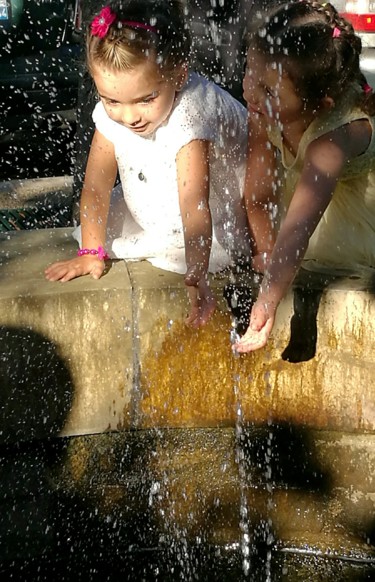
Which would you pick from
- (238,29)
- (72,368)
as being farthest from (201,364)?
(238,29)

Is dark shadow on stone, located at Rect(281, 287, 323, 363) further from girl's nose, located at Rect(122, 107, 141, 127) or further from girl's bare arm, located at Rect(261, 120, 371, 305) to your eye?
girl's nose, located at Rect(122, 107, 141, 127)

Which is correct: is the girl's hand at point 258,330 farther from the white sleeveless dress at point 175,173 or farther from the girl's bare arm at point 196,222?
the white sleeveless dress at point 175,173

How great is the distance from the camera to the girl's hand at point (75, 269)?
10.1 ft

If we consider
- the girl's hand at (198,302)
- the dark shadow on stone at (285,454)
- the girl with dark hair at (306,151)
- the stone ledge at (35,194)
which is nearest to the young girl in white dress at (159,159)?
the girl's hand at (198,302)

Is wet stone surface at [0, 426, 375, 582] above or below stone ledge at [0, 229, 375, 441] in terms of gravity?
below

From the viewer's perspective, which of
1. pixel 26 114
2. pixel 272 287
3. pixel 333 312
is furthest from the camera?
pixel 26 114

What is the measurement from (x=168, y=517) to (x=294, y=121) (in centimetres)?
136

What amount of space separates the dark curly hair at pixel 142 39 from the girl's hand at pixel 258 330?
89cm

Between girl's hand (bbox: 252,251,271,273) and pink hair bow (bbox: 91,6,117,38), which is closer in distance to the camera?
pink hair bow (bbox: 91,6,117,38)

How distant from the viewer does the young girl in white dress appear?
3.03 metres

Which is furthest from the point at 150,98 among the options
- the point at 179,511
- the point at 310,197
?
the point at 179,511

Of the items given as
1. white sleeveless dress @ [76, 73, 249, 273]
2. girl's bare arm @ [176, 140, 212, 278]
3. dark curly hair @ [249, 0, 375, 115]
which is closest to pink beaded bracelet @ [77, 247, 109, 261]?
white sleeveless dress @ [76, 73, 249, 273]

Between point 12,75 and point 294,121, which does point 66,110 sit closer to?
point 12,75

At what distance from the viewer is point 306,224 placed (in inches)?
113
